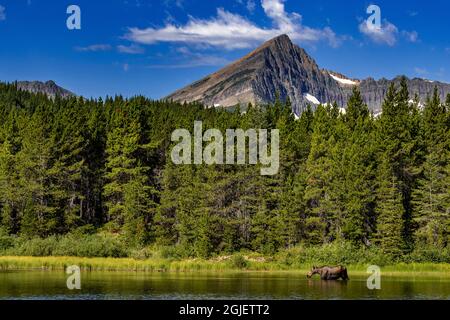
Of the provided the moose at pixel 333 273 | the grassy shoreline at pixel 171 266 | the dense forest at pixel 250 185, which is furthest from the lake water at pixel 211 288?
the dense forest at pixel 250 185

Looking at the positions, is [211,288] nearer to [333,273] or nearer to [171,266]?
[333,273]

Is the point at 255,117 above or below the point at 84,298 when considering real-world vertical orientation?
above

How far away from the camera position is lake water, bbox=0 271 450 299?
44938 millimetres

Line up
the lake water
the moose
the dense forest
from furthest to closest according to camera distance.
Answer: the dense forest < the moose < the lake water

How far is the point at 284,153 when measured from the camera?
9206 centimetres

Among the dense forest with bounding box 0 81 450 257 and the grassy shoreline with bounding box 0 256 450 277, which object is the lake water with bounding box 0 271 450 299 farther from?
the dense forest with bounding box 0 81 450 257

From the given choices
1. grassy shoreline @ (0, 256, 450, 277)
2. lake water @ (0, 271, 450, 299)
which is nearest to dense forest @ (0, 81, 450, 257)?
grassy shoreline @ (0, 256, 450, 277)

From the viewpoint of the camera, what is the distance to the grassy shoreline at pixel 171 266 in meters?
74.6

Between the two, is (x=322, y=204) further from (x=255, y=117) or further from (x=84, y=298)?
(x=84, y=298)

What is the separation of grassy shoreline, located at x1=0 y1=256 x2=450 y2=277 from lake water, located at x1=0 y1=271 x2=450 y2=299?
37.2 feet

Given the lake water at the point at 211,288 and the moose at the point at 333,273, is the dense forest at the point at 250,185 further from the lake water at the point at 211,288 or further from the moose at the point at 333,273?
the lake water at the point at 211,288

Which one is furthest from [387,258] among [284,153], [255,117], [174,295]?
[174,295]

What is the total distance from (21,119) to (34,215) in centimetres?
2181

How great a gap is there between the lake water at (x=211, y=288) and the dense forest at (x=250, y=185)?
65.6 ft
